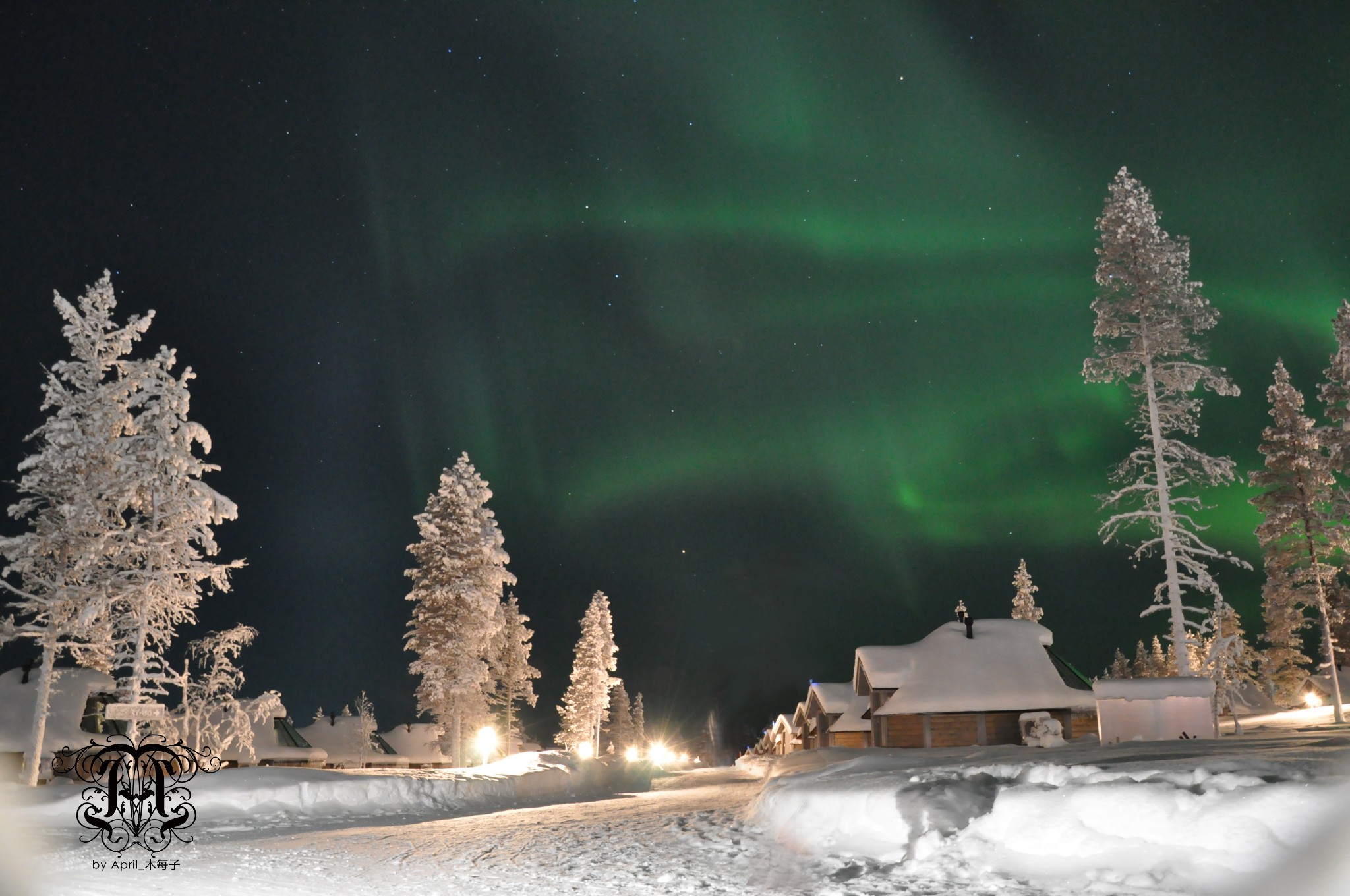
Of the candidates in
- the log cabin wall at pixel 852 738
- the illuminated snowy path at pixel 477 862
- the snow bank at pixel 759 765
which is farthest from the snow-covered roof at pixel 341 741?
the illuminated snowy path at pixel 477 862

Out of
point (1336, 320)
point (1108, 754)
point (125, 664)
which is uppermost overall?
point (1336, 320)

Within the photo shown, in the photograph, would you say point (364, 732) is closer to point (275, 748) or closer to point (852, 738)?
point (275, 748)

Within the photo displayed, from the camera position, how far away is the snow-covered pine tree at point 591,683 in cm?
6562

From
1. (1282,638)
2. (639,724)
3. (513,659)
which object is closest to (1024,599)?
(1282,638)

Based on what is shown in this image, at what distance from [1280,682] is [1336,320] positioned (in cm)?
2328

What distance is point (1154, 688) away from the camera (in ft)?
79.2

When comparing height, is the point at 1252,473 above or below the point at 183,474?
above

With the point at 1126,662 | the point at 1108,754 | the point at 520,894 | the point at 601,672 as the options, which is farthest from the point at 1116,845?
the point at 1126,662

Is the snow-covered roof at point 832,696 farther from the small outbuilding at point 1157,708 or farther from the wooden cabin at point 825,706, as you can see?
the small outbuilding at point 1157,708

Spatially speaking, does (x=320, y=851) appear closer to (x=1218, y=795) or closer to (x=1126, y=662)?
(x=1218, y=795)

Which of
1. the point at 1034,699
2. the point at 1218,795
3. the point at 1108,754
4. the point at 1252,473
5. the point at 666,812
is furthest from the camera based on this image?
the point at 1252,473

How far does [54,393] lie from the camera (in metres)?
24.8

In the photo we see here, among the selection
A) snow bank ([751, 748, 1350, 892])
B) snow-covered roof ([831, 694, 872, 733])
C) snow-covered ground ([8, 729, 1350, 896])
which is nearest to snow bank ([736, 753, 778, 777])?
snow-covered roof ([831, 694, 872, 733])

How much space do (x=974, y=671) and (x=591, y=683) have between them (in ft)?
120
